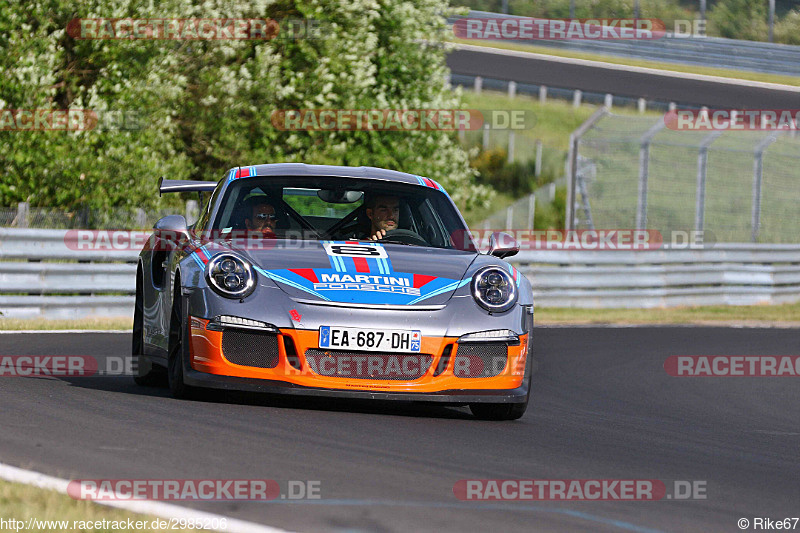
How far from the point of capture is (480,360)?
6.94 meters

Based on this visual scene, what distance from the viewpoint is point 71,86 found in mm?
19891

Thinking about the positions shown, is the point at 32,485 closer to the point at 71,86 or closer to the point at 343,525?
the point at 343,525

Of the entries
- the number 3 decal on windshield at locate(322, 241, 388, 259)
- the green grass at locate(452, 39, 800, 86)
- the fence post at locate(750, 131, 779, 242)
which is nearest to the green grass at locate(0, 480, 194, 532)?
the number 3 decal on windshield at locate(322, 241, 388, 259)

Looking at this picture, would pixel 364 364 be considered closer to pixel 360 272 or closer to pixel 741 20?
pixel 360 272

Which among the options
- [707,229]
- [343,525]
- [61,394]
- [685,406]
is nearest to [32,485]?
[343,525]

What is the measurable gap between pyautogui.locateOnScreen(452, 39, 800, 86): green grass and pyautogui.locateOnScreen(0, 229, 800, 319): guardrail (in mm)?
15799

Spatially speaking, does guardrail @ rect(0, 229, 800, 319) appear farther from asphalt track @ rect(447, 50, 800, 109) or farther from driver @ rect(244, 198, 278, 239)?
asphalt track @ rect(447, 50, 800, 109)

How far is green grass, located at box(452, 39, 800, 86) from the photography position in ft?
121

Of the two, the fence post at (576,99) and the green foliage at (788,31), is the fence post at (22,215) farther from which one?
the fence post at (576,99)

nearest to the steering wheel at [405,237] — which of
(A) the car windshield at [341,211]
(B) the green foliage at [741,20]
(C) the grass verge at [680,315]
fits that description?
(A) the car windshield at [341,211]

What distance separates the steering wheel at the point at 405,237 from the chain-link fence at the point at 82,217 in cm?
786

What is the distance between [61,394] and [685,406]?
4139 millimetres

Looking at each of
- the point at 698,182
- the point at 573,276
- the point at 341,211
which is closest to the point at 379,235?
the point at 341,211

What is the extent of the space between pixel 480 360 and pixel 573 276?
39.5 ft
